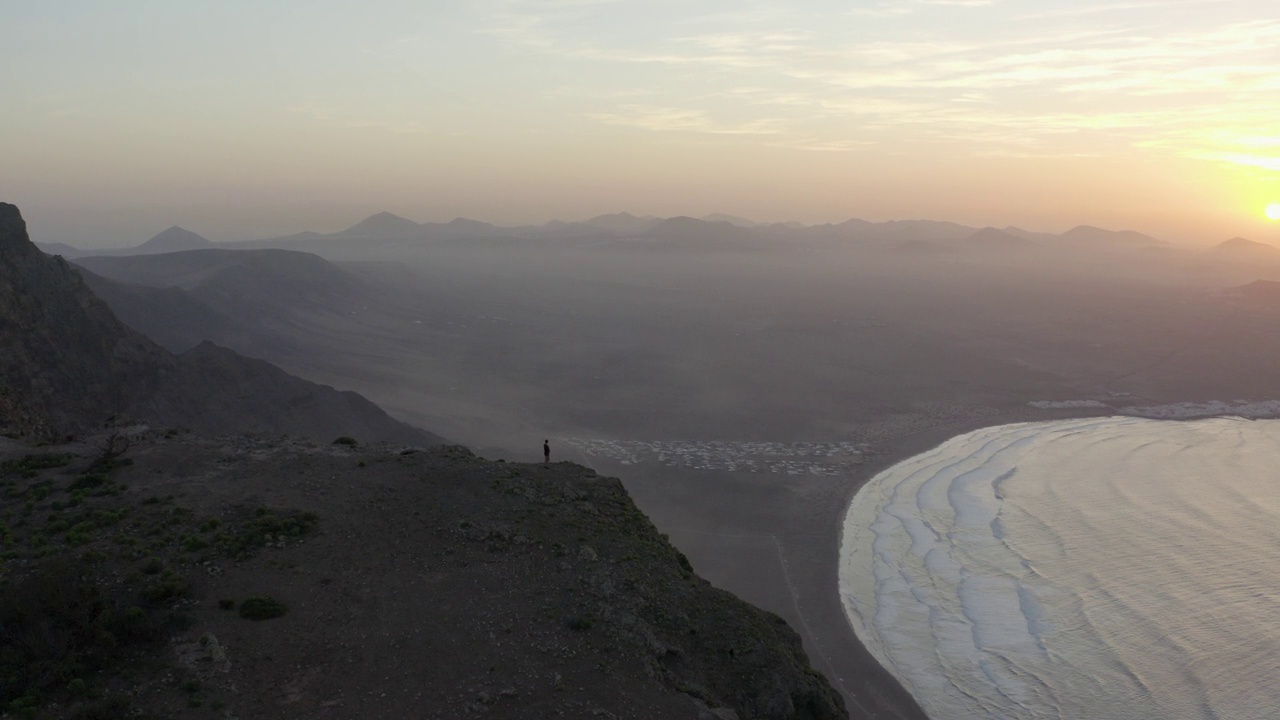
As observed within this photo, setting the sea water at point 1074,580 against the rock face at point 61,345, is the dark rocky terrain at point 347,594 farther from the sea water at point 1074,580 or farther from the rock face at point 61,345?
the sea water at point 1074,580

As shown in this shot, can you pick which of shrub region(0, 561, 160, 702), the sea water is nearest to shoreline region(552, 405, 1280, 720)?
the sea water

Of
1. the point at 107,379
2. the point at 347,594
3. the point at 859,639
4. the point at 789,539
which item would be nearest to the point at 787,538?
the point at 789,539

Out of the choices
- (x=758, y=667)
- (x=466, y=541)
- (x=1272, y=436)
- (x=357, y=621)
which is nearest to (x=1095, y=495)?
(x=1272, y=436)

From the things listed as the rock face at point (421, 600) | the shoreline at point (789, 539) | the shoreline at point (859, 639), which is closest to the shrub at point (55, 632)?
the rock face at point (421, 600)

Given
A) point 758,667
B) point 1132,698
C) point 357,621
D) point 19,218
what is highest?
point 19,218

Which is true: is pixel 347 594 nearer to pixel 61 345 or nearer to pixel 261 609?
pixel 261 609

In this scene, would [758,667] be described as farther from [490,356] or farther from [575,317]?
[575,317]
